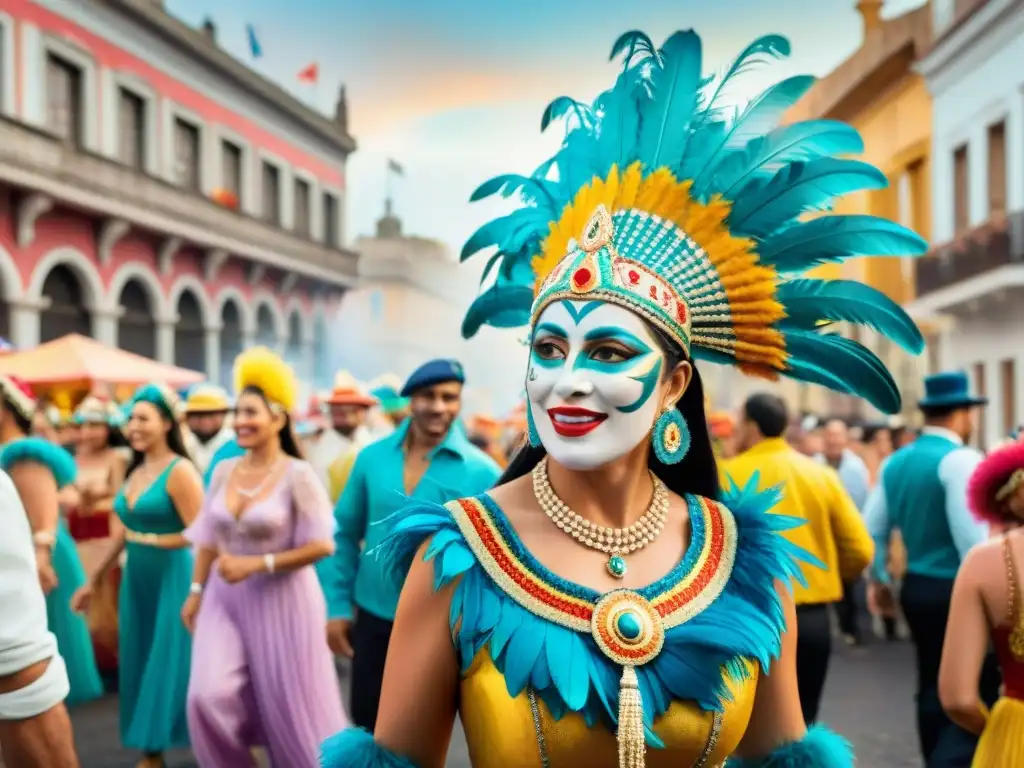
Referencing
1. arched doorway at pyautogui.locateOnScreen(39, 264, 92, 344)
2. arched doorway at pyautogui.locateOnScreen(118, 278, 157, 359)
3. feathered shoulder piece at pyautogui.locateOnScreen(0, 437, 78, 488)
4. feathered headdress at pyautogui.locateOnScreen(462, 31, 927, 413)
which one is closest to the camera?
feathered headdress at pyautogui.locateOnScreen(462, 31, 927, 413)

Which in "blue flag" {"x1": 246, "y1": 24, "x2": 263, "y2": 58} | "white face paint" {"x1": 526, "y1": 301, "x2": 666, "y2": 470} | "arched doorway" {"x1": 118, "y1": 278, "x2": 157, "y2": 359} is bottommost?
"white face paint" {"x1": 526, "y1": 301, "x2": 666, "y2": 470}

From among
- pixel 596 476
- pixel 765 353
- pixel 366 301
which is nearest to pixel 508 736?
pixel 596 476

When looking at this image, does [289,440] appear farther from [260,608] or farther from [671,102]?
[671,102]

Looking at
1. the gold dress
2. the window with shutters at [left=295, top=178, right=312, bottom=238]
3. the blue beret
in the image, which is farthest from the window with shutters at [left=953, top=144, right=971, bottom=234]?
the gold dress

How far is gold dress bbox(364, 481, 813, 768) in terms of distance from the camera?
209 centimetres

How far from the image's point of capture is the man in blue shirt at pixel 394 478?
4754 mm

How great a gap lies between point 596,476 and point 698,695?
486 millimetres

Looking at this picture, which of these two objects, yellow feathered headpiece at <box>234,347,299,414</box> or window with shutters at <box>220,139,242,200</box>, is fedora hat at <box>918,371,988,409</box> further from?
window with shutters at <box>220,139,242,200</box>

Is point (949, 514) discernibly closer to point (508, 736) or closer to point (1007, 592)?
point (1007, 592)

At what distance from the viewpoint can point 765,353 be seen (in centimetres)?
254

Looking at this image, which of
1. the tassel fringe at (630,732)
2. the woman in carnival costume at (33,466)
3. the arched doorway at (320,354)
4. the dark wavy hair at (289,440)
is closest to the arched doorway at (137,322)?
the arched doorway at (320,354)

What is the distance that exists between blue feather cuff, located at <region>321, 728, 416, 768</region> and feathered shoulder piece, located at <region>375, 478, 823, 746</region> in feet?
0.80

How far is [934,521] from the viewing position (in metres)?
5.60

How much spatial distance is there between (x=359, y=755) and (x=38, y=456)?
3.42 meters
